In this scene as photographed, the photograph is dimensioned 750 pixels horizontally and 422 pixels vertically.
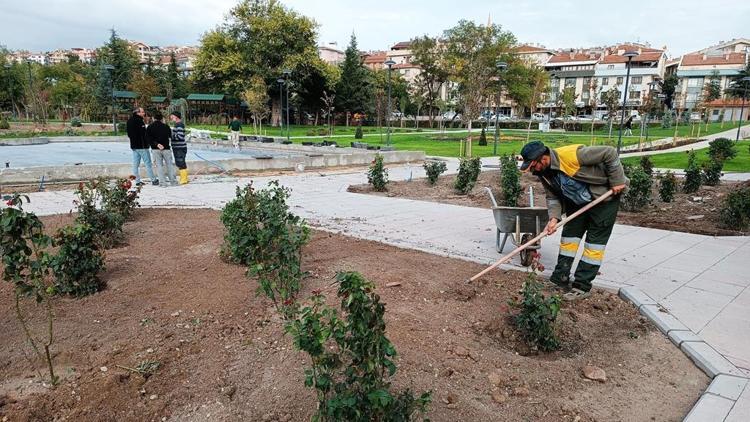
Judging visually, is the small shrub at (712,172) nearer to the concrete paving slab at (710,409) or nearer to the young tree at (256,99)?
the concrete paving slab at (710,409)

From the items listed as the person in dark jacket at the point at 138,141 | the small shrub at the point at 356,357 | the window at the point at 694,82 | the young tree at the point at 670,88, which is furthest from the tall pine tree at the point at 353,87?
the window at the point at 694,82

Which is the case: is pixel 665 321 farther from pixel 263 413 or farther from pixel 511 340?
pixel 263 413

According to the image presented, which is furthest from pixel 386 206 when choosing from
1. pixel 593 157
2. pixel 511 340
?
pixel 511 340

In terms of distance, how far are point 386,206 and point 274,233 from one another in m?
5.25

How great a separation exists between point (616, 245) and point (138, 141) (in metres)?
A: 9.55

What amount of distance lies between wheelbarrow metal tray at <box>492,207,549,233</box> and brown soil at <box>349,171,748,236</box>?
324 cm

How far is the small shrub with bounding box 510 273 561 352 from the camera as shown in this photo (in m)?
3.48

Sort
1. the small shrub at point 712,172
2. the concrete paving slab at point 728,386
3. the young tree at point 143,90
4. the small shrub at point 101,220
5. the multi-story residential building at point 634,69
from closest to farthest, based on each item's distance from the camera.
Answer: the concrete paving slab at point 728,386 < the small shrub at point 101,220 < the small shrub at point 712,172 < the young tree at point 143,90 < the multi-story residential building at point 634,69

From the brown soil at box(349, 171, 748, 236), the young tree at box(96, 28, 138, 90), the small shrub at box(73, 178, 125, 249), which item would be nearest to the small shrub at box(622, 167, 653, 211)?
the brown soil at box(349, 171, 748, 236)

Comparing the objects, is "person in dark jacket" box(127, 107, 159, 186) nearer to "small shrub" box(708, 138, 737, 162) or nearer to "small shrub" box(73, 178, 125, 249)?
"small shrub" box(73, 178, 125, 249)

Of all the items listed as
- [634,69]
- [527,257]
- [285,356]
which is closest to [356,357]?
[285,356]

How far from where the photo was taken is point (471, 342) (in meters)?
3.61

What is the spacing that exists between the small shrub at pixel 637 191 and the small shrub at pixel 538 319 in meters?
5.73

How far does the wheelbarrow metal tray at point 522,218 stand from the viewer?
5398 millimetres
